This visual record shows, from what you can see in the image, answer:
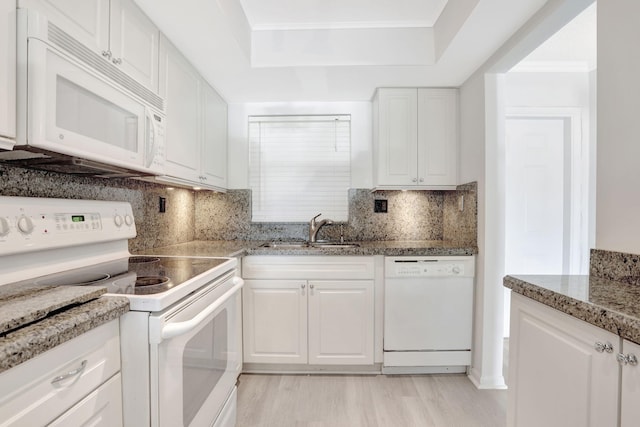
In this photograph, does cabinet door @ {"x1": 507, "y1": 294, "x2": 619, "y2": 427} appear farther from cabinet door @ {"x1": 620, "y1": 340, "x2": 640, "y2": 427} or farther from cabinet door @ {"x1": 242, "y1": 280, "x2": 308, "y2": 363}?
cabinet door @ {"x1": 242, "y1": 280, "x2": 308, "y2": 363}

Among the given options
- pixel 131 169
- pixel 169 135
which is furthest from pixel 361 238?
pixel 131 169

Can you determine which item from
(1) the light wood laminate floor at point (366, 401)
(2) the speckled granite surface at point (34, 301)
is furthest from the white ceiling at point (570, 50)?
(2) the speckled granite surface at point (34, 301)

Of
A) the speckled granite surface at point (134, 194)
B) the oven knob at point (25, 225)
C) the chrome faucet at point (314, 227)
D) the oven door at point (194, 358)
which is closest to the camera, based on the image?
the oven door at point (194, 358)

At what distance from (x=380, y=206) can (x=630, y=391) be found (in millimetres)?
2057

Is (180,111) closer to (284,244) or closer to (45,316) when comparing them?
(284,244)

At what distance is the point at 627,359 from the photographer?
25.3 inches

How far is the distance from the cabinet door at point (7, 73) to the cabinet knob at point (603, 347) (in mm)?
1568

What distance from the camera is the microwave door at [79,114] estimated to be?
83 cm

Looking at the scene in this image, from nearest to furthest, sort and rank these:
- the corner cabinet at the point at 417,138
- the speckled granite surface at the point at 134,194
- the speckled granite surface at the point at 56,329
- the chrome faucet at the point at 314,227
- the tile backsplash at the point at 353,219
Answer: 1. the speckled granite surface at the point at 56,329
2. the speckled granite surface at the point at 134,194
3. the corner cabinet at the point at 417,138
4. the chrome faucet at the point at 314,227
5. the tile backsplash at the point at 353,219

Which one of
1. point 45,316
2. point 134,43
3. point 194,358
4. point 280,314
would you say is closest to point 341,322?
point 280,314

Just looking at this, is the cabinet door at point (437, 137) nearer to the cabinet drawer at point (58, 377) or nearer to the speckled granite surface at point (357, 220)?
the speckled granite surface at point (357, 220)

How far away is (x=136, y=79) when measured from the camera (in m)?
1.33

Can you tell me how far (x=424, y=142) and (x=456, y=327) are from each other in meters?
1.38

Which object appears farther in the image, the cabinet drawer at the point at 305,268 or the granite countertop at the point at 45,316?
the cabinet drawer at the point at 305,268
